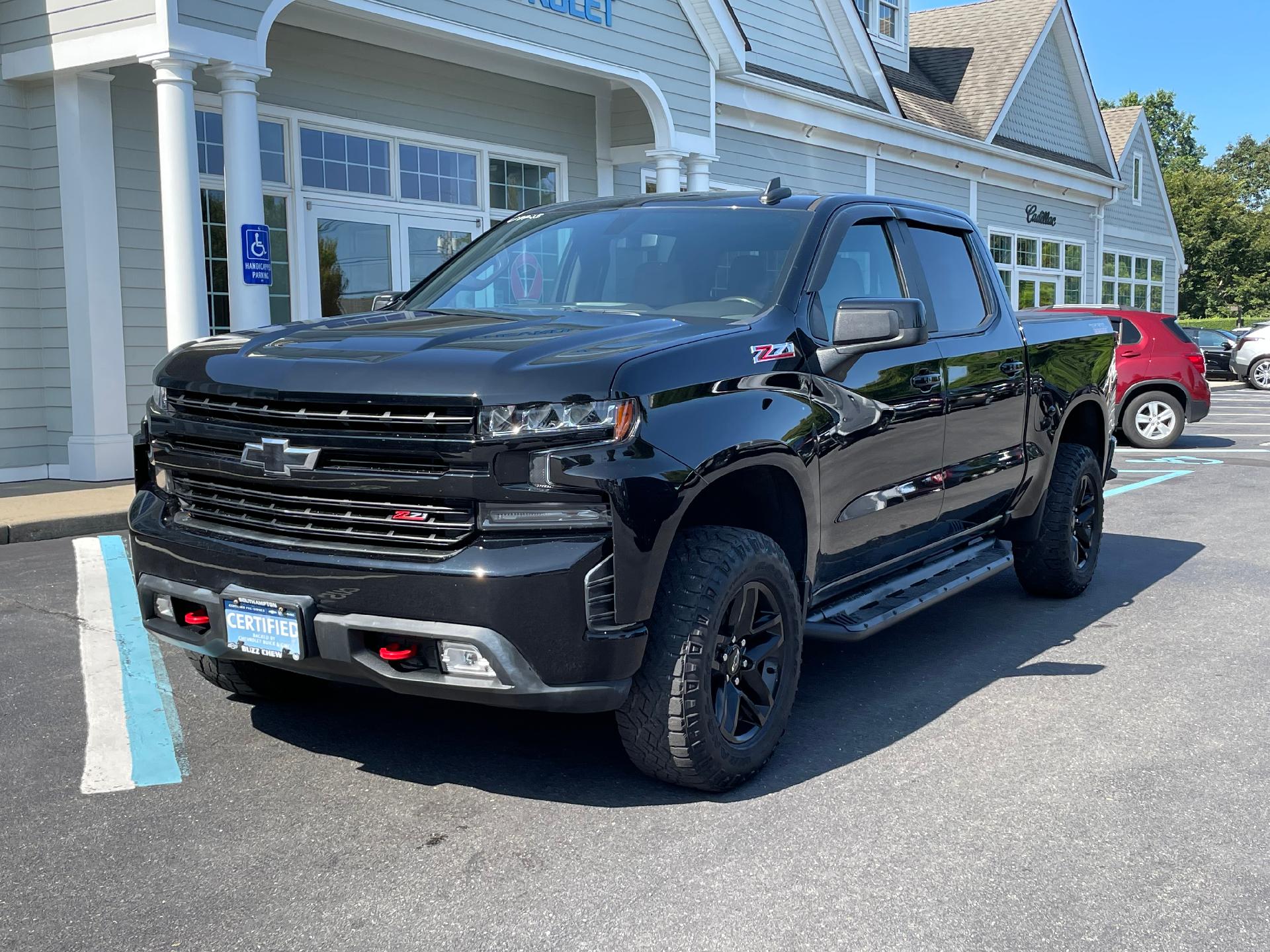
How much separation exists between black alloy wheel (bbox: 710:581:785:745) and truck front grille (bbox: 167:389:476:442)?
3.45 ft

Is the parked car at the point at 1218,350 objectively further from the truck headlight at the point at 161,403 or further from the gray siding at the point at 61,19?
the truck headlight at the point at 161,403

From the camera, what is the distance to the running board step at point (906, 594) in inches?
180

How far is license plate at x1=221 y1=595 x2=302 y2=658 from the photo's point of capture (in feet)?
11.9

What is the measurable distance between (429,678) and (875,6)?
22.9 meters

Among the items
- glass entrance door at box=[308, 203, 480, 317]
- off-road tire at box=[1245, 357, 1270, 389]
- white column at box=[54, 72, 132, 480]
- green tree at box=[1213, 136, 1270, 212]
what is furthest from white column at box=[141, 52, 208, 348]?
green tree at box=[1213, 136, 1270, 212]

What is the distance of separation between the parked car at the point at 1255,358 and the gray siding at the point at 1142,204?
467cm

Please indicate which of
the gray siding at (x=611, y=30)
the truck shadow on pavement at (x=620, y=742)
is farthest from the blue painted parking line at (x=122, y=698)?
the gray siding at (x=611, y=30)

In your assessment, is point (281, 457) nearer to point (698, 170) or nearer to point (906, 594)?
point (906, 594)

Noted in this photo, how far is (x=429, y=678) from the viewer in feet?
11.6

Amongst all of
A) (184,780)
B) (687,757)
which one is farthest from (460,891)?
(184,780)

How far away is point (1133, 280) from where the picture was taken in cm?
3434

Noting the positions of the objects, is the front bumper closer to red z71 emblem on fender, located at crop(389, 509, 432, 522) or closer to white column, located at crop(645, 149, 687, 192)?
red z71 emblem on fender, located at crop(389, 509, 432, 522)

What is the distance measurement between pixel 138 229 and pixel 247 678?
311 inches

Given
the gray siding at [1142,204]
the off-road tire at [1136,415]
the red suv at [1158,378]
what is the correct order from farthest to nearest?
the gray siding at [1142,204] < the off-road tire at [1136,415] < the red suv at [1158,378]
